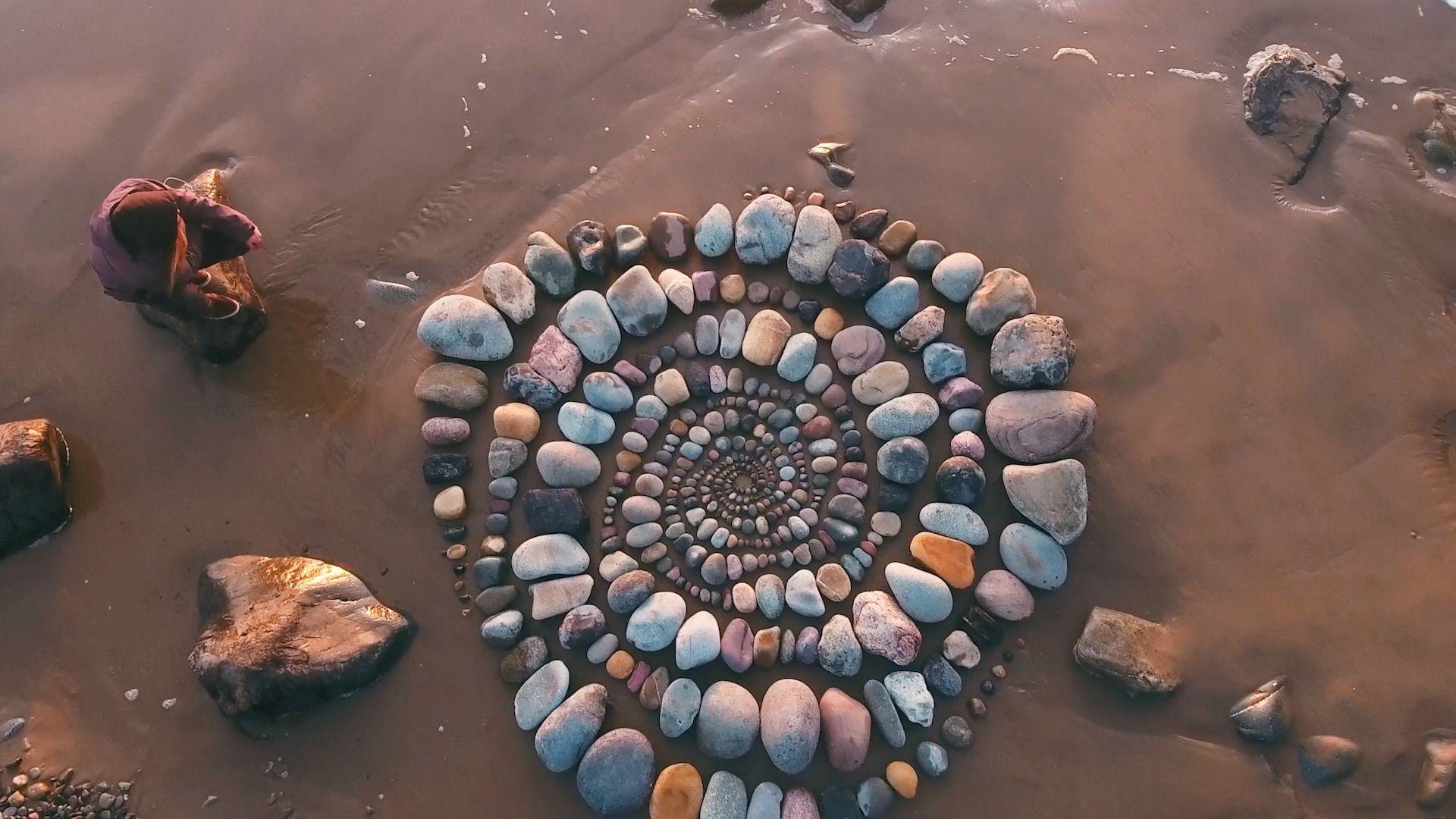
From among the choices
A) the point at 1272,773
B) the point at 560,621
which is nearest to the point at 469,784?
the point at 560,621

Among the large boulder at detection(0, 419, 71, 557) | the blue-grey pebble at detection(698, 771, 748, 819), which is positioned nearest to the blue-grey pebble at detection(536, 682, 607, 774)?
the blue-grey pebble at detection(698, 771, 748, 819)

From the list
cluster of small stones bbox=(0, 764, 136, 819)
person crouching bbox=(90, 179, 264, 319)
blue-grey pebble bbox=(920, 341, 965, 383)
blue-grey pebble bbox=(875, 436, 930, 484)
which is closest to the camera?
person crouching bbox=(90, 179, 264, 319)

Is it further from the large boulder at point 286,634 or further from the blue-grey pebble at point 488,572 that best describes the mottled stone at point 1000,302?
the large boulder at point 286,634

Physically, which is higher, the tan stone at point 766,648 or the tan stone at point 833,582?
the tan stone at point 833,582

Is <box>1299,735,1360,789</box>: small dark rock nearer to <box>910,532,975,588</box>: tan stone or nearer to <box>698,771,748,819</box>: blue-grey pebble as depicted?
<box>910,532,975,588</box>: tan stone

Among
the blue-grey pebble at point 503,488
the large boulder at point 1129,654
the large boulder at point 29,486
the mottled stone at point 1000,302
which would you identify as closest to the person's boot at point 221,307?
the large boulder at point 29,486

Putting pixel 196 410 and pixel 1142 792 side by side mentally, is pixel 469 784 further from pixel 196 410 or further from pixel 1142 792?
pixel 1142 792
